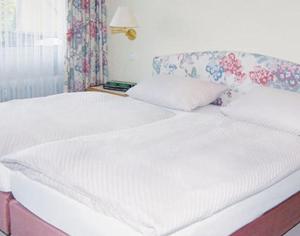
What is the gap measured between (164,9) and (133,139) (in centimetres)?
207

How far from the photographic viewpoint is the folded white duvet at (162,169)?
1571 mm

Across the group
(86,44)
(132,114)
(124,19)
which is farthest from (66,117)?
(86,44)

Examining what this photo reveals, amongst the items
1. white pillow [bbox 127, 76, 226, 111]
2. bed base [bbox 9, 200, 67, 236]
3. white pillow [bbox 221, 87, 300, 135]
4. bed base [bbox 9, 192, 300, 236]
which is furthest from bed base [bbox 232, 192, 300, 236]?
white pillow [bbox 127, 76, 226, 111]

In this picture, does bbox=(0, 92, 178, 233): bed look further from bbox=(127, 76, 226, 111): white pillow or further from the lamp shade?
the lamp shade

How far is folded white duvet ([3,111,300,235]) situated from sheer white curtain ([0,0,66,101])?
6.37 ft

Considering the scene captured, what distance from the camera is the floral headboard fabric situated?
10.4ft

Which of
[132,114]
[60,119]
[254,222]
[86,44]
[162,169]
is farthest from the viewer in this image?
[86,44]

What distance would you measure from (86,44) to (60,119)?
6.29 ft

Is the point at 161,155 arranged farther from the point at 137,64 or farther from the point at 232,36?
the point at 137,64

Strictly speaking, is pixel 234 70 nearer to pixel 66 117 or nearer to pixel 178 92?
pixel 178 92

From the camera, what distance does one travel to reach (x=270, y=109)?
279cm

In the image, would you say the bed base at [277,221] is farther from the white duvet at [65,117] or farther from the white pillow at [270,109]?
the white duvet at [65,117]

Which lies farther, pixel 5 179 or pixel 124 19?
pixel 124 19

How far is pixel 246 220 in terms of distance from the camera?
1924 mm
